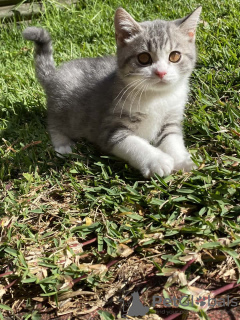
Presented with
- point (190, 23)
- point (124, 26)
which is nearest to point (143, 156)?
point (124, 26)

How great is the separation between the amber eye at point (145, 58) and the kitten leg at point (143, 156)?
476 mm

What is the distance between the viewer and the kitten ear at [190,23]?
2.61 metres

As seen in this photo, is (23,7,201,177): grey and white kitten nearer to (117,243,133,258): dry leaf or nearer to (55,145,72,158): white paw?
(55,145,72,158): white paw

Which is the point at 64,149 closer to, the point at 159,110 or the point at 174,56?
the point at 159,110

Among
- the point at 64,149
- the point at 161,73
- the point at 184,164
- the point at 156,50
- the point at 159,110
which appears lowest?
the point at 64,149

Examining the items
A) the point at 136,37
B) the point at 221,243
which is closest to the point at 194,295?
the point at 221,243

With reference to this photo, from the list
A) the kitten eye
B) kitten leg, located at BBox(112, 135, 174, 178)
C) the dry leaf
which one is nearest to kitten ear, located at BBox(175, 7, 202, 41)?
the kitten eye

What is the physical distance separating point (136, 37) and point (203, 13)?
70.7 inches

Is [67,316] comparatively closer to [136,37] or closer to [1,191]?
[1,191]

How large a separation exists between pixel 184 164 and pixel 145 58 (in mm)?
713

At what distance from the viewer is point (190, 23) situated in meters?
2.67

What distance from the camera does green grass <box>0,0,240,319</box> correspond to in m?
1.81

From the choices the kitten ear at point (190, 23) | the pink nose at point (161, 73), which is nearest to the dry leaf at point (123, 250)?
the pink nose at point (161, 73)

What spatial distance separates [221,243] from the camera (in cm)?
181
